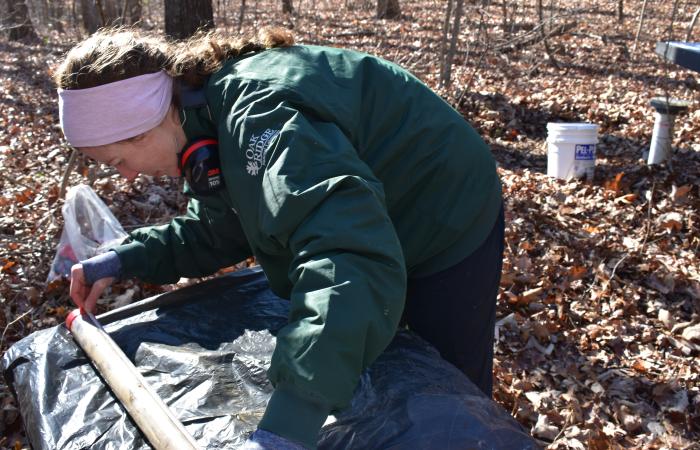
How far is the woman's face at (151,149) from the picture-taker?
1.72 m

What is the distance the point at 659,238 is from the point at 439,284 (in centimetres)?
328

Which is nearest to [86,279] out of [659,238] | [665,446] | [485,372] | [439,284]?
[439,284]

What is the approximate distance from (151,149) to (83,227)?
217 cm

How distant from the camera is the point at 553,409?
121 inches

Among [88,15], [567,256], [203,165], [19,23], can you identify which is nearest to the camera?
[203,165]

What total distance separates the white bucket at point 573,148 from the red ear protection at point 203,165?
4.40 meters

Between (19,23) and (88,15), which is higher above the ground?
(88,15)

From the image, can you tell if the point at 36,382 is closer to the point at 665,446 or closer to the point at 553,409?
the point at 553,409

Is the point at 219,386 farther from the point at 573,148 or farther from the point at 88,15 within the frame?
the point at 88,15

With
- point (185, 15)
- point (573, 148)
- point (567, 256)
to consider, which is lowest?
point (567, 256)

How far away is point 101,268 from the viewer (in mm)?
2207

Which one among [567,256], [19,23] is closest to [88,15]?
[19,23]

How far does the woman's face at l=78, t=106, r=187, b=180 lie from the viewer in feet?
5.65

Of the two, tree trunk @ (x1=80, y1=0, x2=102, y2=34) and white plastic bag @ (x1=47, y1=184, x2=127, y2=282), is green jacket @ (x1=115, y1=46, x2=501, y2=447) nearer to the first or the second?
white plastic bag @ (x1=47, y1=184, x2=127, y2=282)
